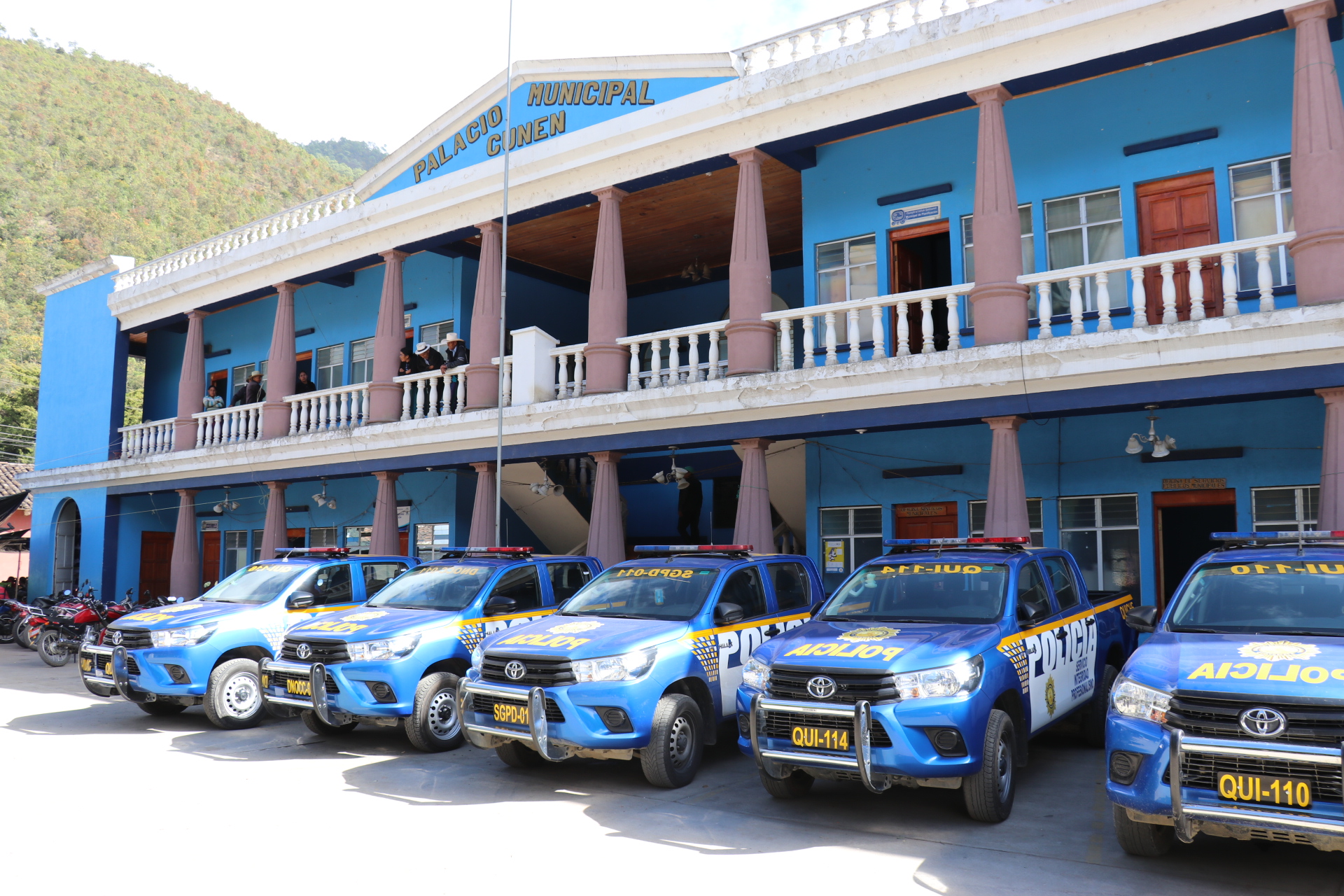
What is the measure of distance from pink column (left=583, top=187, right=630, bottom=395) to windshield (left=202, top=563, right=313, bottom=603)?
16.0ft

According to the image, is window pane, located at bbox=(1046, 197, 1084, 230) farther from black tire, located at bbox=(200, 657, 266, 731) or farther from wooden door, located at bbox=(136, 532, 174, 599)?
wooden door, located at bbox=(136, 532, 174, 599)

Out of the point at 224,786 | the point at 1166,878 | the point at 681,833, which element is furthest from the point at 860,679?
the point at 224,786

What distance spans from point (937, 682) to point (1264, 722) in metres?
1.85

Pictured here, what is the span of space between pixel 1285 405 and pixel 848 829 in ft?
29.1

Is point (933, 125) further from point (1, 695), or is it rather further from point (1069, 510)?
point (1, 695)

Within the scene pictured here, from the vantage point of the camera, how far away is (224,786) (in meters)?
7.81

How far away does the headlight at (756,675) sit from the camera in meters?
6.77

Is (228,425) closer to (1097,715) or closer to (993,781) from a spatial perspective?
(1097,715)

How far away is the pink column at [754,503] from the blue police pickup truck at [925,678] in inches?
183

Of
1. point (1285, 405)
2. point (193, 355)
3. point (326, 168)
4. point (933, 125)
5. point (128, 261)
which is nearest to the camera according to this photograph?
point (1285, 405)

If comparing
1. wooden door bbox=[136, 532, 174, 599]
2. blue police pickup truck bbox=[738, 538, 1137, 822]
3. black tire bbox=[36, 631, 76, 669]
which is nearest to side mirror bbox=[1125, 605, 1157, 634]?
blue police pickup truck bbox=[738, 538, 1137, 822]

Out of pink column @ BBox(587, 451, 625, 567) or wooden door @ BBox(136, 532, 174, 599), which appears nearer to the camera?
pink column @ BBox(587, 451, 625, 567)

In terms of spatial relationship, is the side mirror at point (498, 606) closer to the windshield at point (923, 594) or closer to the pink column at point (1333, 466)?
the windshield at point (923, 594)

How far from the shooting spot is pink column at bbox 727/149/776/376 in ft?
43.0
